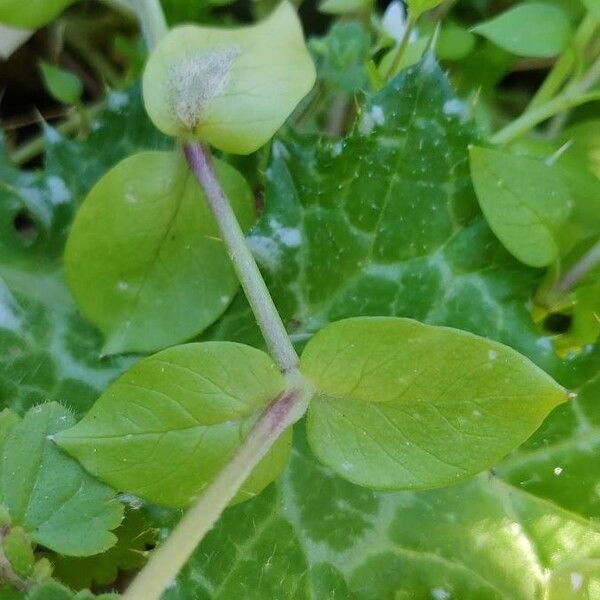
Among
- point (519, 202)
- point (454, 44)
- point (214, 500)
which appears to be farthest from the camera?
point (454, 44)

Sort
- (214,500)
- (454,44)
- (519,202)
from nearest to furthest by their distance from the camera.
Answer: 1. (214,500)
2. (519,202)
3. (454,44)

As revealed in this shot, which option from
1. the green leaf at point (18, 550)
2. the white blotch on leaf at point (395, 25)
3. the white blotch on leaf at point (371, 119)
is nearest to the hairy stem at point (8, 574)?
the green leaf at point (18, 550)

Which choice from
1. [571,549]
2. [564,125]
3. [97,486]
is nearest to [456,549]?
[571,549]

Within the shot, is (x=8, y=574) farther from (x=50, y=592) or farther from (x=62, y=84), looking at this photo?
(x=62, y=84)

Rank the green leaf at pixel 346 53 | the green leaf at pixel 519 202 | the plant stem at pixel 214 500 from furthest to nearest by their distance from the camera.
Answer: the green leaf at pixel 346 53
the green leaf at pixel 519 202
the plant stem at pixel 214 500

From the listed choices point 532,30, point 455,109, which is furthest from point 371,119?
point 532,30

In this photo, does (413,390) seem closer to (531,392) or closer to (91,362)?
(531,392)

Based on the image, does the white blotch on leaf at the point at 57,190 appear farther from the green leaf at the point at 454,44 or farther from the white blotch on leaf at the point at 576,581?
the white blotch on leaf at the point at 576,581
